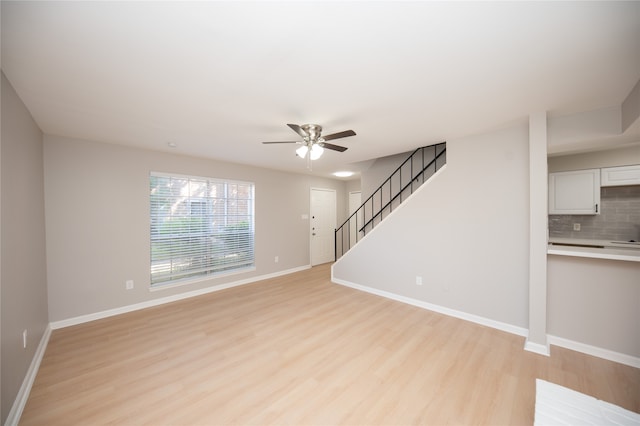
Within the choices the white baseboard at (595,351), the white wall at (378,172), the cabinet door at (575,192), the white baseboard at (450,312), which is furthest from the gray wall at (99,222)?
the cabinet door at (575,192)

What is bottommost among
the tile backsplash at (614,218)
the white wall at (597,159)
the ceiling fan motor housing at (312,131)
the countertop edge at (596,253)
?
the countertop edge at (596,253)

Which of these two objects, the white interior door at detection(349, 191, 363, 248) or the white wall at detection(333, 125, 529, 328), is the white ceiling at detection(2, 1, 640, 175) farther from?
the white interior door at detection(349, 191, 363, 248)

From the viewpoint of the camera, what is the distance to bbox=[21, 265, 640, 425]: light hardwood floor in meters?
1.83

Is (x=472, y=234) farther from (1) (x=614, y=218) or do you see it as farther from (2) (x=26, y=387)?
(2) (x=26, y=387)

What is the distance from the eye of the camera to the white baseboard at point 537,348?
2.57 m

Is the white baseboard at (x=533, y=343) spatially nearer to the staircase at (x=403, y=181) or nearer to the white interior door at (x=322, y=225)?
the staircase at (x=403, y=181)

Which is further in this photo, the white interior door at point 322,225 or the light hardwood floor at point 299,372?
the white interior door at point 322,225

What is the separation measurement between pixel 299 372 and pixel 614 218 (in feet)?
16.4

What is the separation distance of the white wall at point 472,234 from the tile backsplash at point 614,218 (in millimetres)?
1925

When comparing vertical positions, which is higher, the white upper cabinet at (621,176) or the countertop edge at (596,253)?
the white upper cabinet at (621,176)

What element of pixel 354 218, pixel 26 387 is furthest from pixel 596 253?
pixel 26 387

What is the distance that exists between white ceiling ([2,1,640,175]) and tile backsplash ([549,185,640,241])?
6.80 ft

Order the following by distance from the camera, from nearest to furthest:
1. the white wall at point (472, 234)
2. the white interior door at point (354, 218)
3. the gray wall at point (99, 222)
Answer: the white wall at point (472, 234)
the gray wall at point (99, 222)
the white interior door at point (354, 218)

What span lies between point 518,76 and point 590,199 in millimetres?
3056
